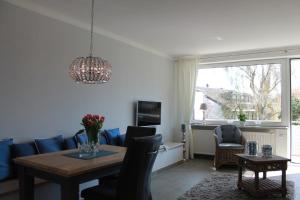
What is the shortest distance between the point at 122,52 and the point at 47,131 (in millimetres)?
2117

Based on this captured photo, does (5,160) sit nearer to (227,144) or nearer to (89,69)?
(89,69)

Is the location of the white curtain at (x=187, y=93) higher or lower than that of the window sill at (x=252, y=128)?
higher

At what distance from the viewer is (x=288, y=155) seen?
567 centimetres

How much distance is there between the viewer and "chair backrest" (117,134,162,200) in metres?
2.20

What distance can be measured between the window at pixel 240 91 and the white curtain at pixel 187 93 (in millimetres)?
361

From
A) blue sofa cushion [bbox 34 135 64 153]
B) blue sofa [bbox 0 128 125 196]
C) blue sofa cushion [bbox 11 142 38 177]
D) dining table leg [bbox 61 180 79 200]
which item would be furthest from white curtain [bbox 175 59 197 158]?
dining table leg [bbox 61 180 79 200]

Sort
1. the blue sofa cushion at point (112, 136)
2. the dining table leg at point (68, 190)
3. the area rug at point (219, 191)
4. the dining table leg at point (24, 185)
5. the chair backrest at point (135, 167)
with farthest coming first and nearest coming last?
the blue sofa cushion at point (112, 136)
the area rug at point (219, 191)
the dining table leg at point (24, 185)
the chair backrest at point (135, 167)
the dining table leg at point (68, 190)

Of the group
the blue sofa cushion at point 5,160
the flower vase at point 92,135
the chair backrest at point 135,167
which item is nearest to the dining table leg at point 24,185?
the blue sofa cushion at point 5,160

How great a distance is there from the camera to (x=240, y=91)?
6.34m

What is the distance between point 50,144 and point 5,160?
591 mm

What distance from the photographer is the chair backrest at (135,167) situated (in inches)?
86.7

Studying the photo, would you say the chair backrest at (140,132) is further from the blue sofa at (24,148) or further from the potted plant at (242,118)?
the potted plant at (242,118)

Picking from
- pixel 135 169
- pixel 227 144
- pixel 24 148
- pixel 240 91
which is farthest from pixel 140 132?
pixel 240 91

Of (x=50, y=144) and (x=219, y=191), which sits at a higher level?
(x=50, y=144)
